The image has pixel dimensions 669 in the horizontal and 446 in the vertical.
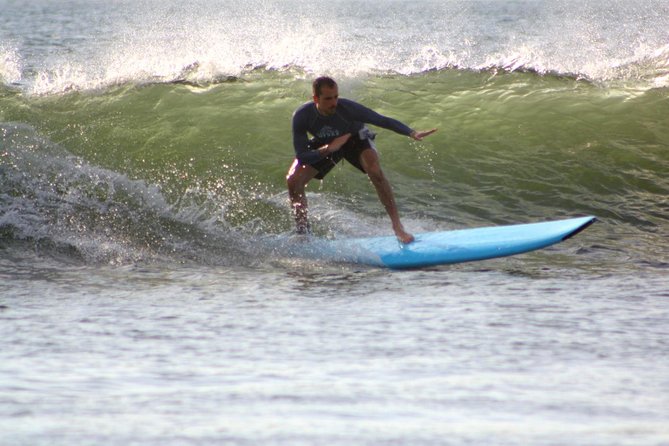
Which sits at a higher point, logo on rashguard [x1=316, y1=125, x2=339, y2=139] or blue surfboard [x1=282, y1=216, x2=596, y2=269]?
logo on rashguard [x1=316, y1=125, x2=339, y2=139]

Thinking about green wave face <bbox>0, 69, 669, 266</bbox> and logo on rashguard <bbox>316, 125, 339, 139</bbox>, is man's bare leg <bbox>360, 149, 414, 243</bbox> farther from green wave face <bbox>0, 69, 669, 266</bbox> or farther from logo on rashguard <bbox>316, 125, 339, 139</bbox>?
green wave face <bbox>0, 69, 669, 266</bbox>

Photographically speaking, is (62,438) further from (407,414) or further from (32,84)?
(32,84)

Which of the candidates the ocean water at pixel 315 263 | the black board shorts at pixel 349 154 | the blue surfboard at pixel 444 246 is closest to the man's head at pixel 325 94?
the black board shorts at pixel 349 154

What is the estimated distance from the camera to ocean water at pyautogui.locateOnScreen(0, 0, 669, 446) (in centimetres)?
350

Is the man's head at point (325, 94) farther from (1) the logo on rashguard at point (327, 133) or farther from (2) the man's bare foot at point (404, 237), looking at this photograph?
(2) the man's bare foot at point (404, 237)

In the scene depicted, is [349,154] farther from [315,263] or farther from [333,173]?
[333,173]

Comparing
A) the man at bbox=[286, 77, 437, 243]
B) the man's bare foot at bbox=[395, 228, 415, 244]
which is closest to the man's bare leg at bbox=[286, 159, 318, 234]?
the man at bbox=[286, 77, 437, 243]

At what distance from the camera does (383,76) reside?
12938 millimetres

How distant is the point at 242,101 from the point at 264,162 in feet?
6.05

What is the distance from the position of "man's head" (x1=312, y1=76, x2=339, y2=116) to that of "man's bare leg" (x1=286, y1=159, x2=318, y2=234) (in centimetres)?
50

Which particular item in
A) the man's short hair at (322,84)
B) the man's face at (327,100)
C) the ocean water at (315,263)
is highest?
the man's short hair at (322,84)

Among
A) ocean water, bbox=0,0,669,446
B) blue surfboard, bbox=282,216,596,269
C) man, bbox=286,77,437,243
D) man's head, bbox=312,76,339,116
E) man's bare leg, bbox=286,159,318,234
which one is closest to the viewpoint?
ocean water, bbox=0,0,669,446

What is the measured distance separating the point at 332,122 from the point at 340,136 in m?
0.12

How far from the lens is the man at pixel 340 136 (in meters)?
7.13
